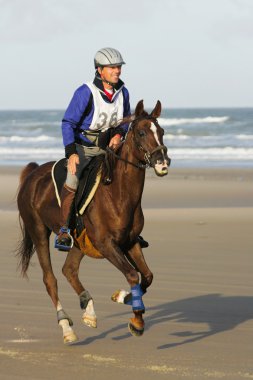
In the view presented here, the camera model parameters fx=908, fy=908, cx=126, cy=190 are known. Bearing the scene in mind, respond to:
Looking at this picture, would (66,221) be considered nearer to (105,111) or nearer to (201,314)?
(105,111)

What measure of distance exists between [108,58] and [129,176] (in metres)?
1.09

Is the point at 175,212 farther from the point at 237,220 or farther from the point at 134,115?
the point at 134,115

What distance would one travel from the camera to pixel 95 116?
804 cm

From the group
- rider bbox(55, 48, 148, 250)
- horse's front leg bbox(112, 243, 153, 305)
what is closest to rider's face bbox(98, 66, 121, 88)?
rider bbox(55, 48, 148, 250)

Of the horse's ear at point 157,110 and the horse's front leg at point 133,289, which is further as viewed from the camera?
the horse's ear at point 157,110

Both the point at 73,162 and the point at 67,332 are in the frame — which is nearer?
the point at 67,332

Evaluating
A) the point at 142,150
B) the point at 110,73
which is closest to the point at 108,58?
the point at 110,73

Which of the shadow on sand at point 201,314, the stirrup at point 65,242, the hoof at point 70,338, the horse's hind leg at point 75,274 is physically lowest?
the shadow on sand at point 201,314

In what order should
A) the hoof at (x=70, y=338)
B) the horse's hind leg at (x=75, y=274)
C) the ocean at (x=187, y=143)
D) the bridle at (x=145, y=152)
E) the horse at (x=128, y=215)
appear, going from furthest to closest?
1. the ocean at (x=187, y=143)
2. the horse's hind leg at (x=75, y=274)
3. the hoof at (x=70, y=338)
4. the horse at (x=128, y=215)
5. the bridle at (x=145, y=152)

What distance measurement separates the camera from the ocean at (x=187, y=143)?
35.0 m

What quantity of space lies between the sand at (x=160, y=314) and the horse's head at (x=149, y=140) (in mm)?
1528

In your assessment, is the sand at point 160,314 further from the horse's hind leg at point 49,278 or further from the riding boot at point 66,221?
the riding boot at point 66,221

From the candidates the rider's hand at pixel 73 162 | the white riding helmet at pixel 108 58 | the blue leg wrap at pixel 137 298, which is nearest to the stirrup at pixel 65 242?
the rider's hand at pixel 73 162

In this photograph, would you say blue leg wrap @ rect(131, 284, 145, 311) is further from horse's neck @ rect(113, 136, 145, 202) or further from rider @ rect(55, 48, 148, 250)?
horse's neck @ rect(113, 136, 145, 202)
